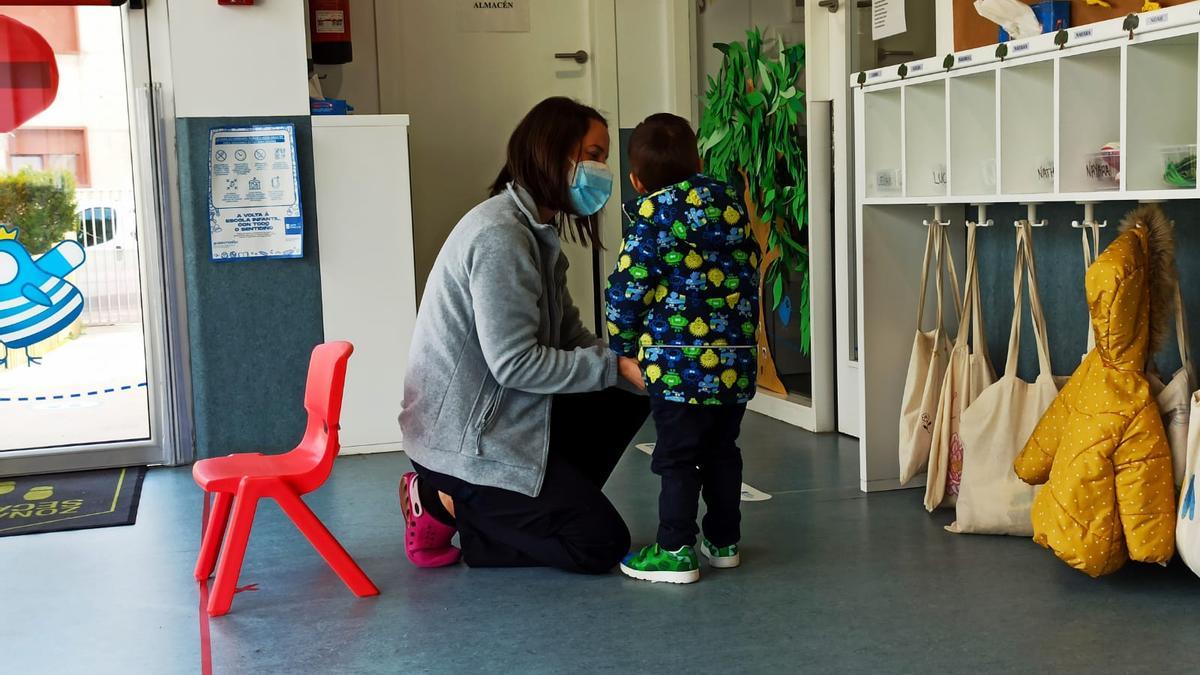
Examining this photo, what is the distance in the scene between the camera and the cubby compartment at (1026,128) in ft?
9.50

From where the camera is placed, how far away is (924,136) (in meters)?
3.26

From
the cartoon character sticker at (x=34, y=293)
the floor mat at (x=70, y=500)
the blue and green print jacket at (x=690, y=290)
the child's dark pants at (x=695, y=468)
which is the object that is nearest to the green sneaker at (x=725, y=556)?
the child's dark pants at (x=695, y=468)

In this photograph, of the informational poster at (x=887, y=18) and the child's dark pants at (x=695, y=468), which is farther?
the informational poster at (x=887, y=18)

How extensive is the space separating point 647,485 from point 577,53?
2.31 metres

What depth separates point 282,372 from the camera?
422 cm

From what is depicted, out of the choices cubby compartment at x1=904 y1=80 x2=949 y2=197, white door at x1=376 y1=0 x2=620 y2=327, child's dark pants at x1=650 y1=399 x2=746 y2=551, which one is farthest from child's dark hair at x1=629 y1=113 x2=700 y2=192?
white door at x1=376 y1=0 x2=620 y2=327

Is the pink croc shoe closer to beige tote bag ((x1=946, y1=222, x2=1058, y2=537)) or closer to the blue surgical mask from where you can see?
the blue surgical mask

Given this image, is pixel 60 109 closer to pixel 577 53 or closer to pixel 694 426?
pixel 577 53

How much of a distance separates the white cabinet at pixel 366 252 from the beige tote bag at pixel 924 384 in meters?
1.70

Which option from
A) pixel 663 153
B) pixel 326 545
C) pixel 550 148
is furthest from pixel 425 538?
pixel 663 153

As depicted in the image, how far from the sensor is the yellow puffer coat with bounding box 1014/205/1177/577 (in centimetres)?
252

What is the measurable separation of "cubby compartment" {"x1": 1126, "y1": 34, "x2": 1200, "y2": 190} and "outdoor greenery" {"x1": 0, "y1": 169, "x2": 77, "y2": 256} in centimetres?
319

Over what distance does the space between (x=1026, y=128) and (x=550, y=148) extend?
3.63 ft

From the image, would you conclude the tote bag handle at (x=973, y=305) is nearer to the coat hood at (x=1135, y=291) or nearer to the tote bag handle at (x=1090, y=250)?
the tote bag handle at (x=1090, y=250)
